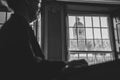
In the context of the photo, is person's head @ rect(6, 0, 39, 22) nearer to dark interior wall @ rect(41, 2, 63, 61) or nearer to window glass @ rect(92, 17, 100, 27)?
dark interior wall @ rect(41, 2, 63, 61)

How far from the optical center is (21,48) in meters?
0.53

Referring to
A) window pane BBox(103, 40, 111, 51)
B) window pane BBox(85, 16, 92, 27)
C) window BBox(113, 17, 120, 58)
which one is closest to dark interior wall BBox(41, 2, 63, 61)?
window pane BBox(85, 16, 92, 27)

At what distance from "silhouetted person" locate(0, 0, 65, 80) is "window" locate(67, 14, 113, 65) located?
4.02 m

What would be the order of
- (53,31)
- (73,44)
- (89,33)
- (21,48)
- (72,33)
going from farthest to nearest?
1. (89,33)
2. (72,33)
3. (73,44)
4. (53,31)
5. (21,48)

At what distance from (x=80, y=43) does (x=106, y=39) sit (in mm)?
615

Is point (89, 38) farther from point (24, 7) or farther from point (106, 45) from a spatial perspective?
point (24, 7)

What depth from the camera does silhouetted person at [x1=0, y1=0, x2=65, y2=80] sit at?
1.64ft

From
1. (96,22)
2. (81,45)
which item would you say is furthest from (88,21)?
(81,45)

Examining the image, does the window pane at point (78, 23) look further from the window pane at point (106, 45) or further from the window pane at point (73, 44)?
the window pane at point (106, 45)

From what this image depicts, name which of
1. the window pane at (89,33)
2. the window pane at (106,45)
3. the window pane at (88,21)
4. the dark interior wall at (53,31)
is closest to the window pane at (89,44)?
the window pane at (89,33)

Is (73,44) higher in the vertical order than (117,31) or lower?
lower

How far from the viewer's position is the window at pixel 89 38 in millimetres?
4716

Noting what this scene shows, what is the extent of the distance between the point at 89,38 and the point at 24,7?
14.4ft

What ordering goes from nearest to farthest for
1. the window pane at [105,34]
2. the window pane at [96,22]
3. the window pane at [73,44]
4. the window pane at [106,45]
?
the window pane at [73,44] < the window pane at [106,45] < the window pane at [105,34] < the window pane at [96,22]
